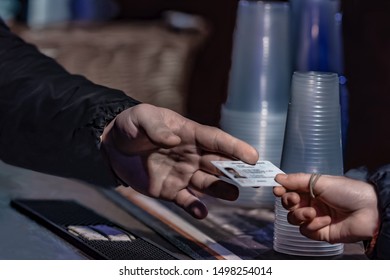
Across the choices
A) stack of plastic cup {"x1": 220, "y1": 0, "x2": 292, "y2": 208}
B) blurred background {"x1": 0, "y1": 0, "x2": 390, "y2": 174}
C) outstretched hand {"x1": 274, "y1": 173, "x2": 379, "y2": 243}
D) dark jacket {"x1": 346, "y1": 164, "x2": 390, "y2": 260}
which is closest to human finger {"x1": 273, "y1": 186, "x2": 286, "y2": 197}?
outstretched hand {"x1": 274, "y1": 173, "x2": 379, "y2": 243}

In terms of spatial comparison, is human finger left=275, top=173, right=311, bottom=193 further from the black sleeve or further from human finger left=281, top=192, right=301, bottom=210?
the black sleeve

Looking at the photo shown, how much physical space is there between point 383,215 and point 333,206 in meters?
0.06

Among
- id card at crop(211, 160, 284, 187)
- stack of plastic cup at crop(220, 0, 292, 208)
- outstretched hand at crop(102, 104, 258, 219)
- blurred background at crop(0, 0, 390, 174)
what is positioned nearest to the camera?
id card at crop(211, 160, 284, 187)

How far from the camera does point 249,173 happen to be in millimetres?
977

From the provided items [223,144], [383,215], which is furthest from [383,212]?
[223,144]

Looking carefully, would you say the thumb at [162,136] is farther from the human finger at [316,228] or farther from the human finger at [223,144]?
the human finger at [316,228]

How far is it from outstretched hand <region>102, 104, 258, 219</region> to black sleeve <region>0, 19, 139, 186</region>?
0.13ft

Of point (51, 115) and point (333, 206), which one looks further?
point (51, 115)

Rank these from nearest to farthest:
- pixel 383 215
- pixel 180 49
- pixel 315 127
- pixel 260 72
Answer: pixel 383 215, pixel 315 127, pixel 260 72, pixel 180 49

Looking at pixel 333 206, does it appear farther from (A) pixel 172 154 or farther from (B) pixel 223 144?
(A) pixel 172 154

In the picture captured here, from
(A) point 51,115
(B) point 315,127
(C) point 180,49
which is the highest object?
(B) point 315,127

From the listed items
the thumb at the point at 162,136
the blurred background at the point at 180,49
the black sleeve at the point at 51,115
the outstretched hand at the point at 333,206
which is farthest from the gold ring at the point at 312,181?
the blurred background at the point at 180,49

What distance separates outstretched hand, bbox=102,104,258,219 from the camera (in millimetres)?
1062
